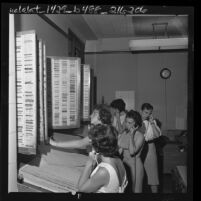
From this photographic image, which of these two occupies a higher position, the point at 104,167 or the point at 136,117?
the point at 136,117

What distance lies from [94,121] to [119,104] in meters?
0.17

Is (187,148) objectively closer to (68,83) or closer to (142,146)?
(142,146)

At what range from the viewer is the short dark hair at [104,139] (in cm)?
157

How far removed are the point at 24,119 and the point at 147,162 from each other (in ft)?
2.35

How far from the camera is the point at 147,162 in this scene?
63.0 inches

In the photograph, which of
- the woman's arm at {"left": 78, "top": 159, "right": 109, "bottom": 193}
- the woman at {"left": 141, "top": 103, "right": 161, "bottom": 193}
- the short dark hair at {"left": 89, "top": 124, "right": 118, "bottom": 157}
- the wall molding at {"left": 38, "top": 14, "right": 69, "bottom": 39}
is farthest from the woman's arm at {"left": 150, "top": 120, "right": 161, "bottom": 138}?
the wall molding at {"left": 38, "top": 14, "right": 69, "bottom": 39}

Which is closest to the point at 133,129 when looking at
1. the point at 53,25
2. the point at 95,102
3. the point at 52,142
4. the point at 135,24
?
the point at 95,102

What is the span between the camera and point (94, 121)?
1.61m

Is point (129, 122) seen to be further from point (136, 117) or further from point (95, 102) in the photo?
point (95, 102)

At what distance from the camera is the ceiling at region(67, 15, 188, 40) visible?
1.59 m

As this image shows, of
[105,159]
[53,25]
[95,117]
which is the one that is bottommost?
[105,159]

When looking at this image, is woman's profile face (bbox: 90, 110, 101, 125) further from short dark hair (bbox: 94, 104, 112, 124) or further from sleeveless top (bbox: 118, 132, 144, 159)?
sleeveless top (bbox: 118, 132, 144, 159)

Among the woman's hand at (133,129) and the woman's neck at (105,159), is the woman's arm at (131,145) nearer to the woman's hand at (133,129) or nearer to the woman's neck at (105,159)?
the woman's hand at (133,129)

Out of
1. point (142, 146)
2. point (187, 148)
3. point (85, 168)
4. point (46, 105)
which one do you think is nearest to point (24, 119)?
point (46, 105)
